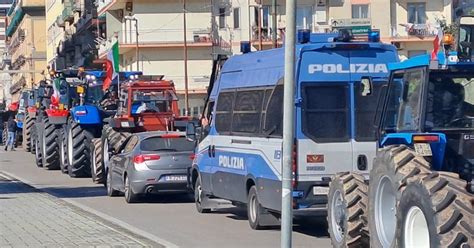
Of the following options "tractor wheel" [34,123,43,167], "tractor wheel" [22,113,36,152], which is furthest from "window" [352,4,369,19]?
"tractor wheel" [34,123,43,167]

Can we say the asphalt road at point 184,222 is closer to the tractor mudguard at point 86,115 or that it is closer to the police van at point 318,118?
the police van at point 318,118

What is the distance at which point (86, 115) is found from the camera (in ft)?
99.3

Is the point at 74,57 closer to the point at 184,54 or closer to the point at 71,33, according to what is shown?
the point at 71,33

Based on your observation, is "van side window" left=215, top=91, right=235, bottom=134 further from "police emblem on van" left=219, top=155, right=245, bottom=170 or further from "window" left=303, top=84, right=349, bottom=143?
"window" left=303, top=84, right=349, bottom=143

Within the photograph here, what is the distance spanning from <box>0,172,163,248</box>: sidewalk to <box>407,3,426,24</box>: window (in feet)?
129

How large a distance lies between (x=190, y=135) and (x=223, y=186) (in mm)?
1971

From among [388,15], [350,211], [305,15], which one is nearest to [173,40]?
[305,15]

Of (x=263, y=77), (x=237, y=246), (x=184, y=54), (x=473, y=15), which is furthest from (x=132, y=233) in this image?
(x=184, y=54)

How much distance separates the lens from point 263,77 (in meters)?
15.9

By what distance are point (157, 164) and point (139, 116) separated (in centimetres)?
644

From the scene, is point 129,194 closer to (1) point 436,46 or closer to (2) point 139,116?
(2) point 139,116

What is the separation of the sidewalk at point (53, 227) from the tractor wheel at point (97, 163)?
198 inches

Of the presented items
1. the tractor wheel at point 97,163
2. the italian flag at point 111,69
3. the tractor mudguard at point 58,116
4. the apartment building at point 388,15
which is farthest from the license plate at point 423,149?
the apartment building at point 388,15

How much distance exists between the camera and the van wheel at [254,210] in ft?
52.7
